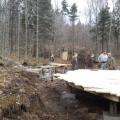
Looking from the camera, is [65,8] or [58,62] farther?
[65,8]

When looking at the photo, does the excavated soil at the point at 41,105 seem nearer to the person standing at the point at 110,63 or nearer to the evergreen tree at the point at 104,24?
the person standing at the point at 110,63

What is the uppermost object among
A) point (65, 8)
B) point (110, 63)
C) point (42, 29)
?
point (65, 8)

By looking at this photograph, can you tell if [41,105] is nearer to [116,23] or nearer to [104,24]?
[104,24]

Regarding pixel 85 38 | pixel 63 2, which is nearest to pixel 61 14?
pixel 63 2

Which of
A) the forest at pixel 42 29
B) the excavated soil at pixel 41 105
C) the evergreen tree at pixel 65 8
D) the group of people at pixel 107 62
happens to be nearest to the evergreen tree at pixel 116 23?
the forest at pixel 42 29

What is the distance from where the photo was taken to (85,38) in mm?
59938

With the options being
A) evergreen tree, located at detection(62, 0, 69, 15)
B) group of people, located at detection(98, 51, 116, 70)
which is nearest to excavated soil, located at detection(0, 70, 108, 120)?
group of people, located at detection(98, 51, 116, 70)

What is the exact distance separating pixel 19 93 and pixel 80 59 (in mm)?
31128

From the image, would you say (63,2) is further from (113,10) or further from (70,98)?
(70,98)

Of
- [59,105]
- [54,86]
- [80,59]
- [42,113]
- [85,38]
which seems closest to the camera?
[42,113]

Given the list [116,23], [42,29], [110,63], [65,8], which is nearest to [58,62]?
[42,29]

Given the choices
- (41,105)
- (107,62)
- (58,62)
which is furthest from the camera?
(58,62)

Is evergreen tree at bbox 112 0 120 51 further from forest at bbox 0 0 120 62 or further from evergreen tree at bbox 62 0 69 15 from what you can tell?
evergreen tree at bbox 62 0 69 15

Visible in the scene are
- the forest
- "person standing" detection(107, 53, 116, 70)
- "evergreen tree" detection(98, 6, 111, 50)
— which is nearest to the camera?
"person standing" detection(107, 53, 116, 70)
